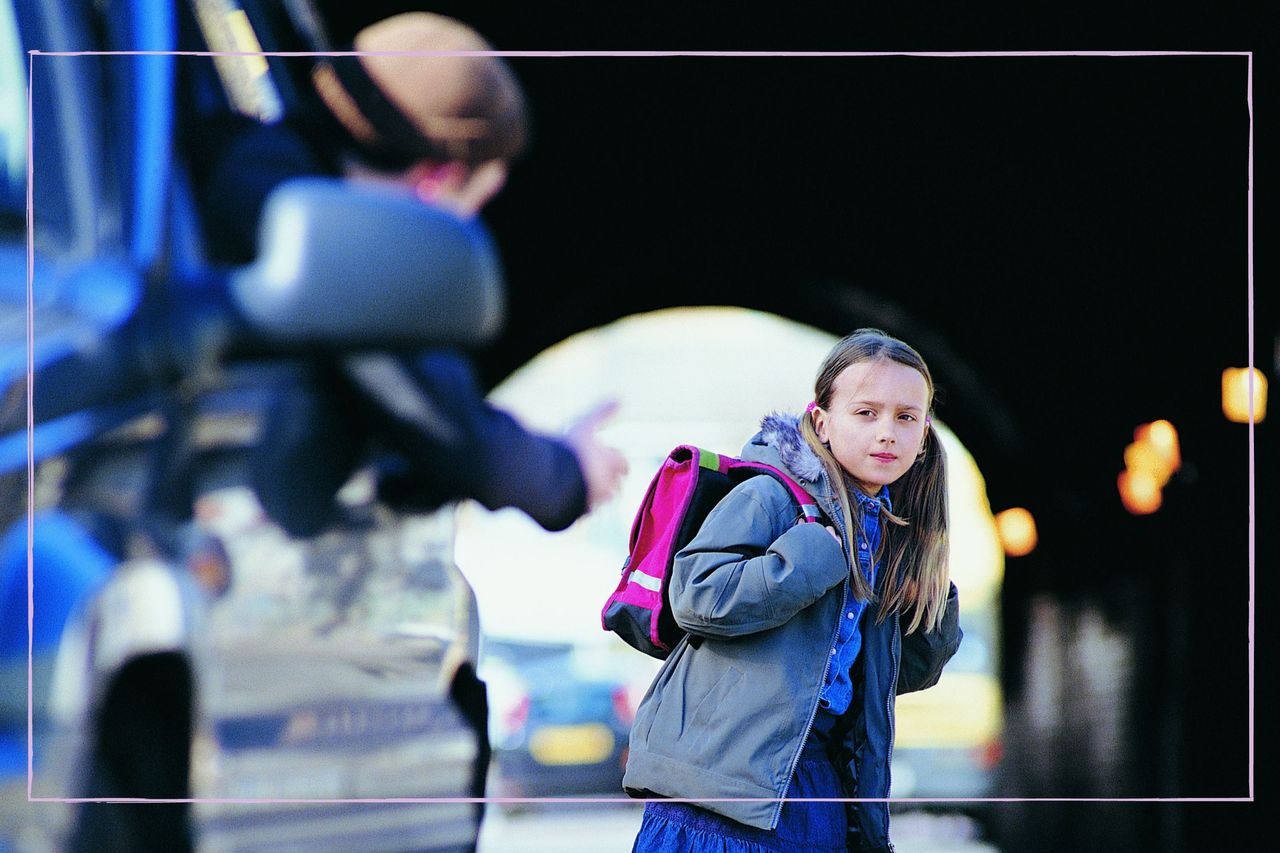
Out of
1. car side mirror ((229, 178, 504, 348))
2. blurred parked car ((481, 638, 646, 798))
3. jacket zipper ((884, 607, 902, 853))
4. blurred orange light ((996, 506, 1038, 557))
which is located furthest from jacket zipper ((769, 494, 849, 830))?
blurred orange light ((996, 506, 1038, 557))

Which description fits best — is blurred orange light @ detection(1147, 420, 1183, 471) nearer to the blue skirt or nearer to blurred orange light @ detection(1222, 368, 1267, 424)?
blurred orange light @ detection(1222, 368, 1267, 424)

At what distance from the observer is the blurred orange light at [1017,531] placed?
14.3 ft

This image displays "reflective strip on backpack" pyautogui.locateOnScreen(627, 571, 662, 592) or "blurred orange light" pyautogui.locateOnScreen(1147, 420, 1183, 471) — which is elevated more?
"blurred orange light" pyautogui.locateOnScreen(1147, 420, 1183, 471)

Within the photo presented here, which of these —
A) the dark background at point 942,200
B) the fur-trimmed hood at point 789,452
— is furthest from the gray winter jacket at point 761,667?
the dark background at point 942,200

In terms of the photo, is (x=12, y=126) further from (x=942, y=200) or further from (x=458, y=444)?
(x=942, y=200)

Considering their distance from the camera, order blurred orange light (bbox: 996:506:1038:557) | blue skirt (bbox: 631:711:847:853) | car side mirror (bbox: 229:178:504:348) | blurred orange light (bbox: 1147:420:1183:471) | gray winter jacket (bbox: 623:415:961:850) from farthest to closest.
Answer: blurred orange light (bbox: 1147:420:1183:471) → blurred orange light (bbox: 996:506:1038:557) → car side mirror (bbox: 229:178:504:348) → blue skirt (bbox: 631:711:847:853) → gray winter jacket (bbox: 623:415:961:850)

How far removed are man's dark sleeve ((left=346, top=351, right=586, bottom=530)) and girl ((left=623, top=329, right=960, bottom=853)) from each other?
1.19 metres

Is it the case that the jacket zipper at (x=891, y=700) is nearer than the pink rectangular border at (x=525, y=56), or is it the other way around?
the jacket zipper at (x=891, y=700)

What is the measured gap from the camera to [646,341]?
162 inches

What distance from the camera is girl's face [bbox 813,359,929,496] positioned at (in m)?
2.83

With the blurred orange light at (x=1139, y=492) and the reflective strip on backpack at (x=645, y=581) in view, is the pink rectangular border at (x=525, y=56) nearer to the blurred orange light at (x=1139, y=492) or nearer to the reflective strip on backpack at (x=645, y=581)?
the blurred orange light at (x=1139, y=492)

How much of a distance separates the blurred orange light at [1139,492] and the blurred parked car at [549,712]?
4.70 feet

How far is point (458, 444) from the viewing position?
4000 millimetres

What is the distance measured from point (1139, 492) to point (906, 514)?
187 cm
